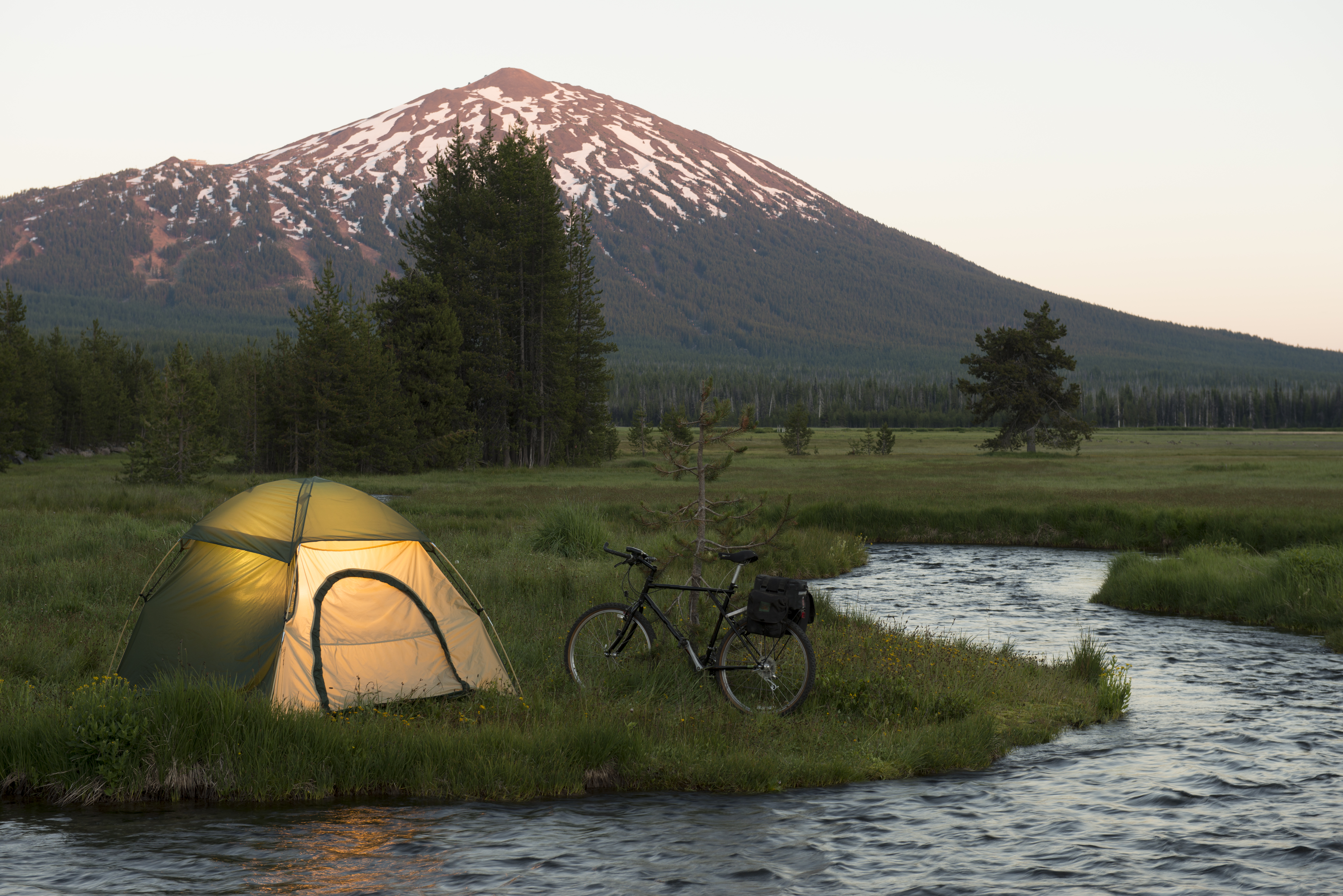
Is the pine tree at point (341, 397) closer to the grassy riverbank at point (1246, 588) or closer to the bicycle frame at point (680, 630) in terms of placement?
the grassy riverbank at point (1246, 588)

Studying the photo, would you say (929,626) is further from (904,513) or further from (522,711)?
(904,513)

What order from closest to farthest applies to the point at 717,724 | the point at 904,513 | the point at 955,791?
1. the point at 955,791
2. the point at 717,724
3. the point at 904,513

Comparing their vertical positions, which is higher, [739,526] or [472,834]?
[739,526]

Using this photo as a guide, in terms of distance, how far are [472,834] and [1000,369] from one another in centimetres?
7332

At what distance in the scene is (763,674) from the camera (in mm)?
10617

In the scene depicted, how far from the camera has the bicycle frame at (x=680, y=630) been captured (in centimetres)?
1074

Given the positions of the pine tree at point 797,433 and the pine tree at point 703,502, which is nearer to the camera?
the pine tree at point 703,502

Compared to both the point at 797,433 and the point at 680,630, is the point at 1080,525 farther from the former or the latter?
the point at 797,433

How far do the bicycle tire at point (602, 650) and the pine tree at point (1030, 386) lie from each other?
66.0 meters

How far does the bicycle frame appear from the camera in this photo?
35.2ft

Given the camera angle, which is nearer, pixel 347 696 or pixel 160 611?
pixel 347 696

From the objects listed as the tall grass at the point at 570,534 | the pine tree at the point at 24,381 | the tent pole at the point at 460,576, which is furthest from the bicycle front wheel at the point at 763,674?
the pine tree at the point at 24,381

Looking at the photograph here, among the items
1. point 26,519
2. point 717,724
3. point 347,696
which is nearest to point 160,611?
point 347,696

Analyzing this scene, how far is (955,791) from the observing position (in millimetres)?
9258
